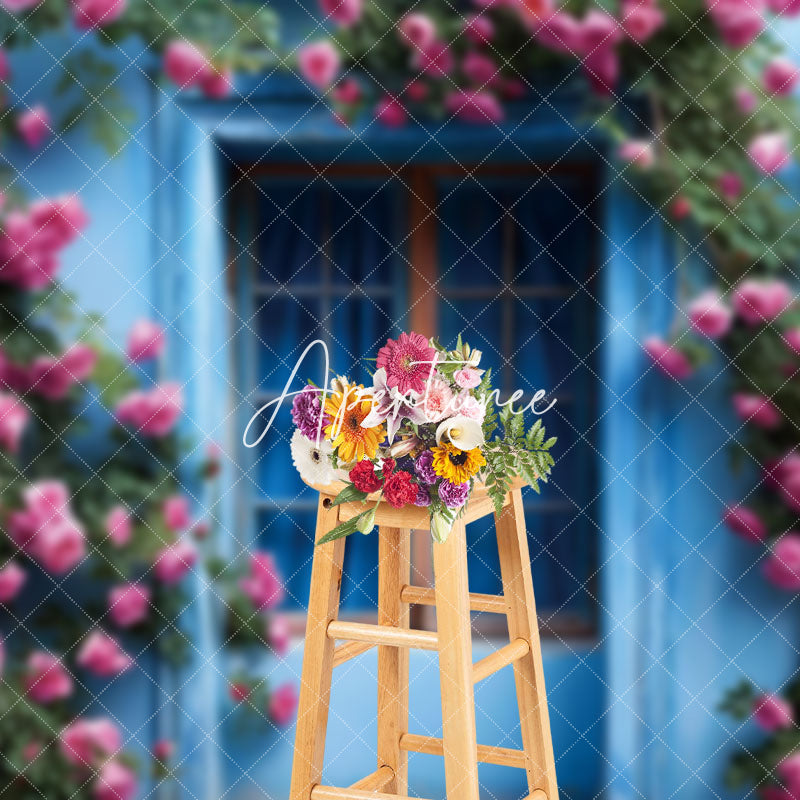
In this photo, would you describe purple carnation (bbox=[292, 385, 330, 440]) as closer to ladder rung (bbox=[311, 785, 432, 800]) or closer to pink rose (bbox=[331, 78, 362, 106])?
ladder rung (bbox=[311, 785, 432, 800])

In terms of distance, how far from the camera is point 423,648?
73.2 inches

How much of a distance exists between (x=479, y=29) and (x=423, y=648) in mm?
1701

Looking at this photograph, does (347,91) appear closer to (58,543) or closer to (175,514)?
(175,514)

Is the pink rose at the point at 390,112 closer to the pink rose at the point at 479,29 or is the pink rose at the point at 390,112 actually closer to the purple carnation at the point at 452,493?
the pink rose at the point at 479,29

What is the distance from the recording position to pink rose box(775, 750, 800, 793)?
9.14 ft

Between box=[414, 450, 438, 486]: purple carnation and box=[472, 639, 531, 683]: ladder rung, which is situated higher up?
box=[414, 450, 438, 486]: purple carnation

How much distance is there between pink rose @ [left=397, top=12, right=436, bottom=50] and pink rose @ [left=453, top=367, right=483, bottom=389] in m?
1.28

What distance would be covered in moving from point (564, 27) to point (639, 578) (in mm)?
1459

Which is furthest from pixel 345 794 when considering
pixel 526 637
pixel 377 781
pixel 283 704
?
pixel 283 704

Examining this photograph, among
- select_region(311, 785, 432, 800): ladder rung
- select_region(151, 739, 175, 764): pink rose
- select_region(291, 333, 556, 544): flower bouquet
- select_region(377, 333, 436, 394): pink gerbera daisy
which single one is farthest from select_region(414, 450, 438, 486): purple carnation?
select_region(151, 739, 175, 764): pink rose

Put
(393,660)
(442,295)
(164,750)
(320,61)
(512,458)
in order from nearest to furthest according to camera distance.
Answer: (512,458)
(393,660)
(320,61)
(164,750)
(442,295)

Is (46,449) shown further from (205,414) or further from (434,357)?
(434,357)

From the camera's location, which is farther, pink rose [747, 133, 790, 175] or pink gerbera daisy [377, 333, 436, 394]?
pink rose [747, 133, 790, 175]

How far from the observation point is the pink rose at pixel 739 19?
8.99ft
